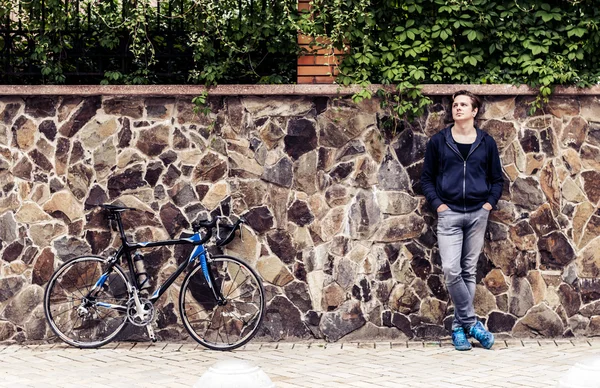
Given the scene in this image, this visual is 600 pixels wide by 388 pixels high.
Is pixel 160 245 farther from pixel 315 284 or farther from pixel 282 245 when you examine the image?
pixel 315 284

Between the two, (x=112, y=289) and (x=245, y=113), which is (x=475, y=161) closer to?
(x=245, y=113)

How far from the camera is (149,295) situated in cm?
912

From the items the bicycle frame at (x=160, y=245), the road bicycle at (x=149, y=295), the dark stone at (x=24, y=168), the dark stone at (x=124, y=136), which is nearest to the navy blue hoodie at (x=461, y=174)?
the road bicycle at (x=149, y=295)

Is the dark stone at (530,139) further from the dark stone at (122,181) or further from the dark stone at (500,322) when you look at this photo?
the dark stone at (122,181)

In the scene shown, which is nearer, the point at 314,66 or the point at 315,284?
the point at 315,284

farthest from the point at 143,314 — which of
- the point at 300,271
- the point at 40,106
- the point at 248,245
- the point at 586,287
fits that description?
the point at 586,287

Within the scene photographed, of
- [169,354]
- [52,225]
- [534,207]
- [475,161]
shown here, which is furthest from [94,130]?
[534,207]

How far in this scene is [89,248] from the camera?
9.15 meters

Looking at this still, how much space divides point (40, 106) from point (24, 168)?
0.60 meters

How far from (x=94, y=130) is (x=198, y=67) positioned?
116 cm

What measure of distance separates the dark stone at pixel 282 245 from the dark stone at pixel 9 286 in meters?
2.37

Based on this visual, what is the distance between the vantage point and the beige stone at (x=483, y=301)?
913 centimetres

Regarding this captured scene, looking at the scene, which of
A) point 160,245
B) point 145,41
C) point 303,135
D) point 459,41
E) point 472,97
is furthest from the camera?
point 145,41

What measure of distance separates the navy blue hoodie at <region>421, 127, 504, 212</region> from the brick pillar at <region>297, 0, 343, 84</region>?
1.24 m
